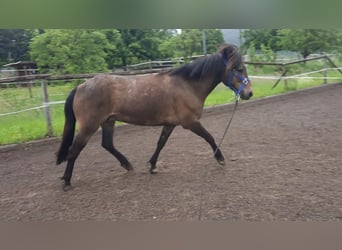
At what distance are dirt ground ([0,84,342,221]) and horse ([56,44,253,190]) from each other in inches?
10.8

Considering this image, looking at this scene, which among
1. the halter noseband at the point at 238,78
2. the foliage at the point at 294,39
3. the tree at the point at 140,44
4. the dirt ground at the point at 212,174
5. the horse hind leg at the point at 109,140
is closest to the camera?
the foliage at the point at 294,39

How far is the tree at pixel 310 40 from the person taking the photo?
3.65 ft

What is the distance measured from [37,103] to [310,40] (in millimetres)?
2122

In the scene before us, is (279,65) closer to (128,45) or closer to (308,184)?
(308,184)

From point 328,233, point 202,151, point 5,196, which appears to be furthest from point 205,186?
point 5,196

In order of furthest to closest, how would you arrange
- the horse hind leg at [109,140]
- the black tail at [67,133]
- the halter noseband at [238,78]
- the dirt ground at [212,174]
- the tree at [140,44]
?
1. the horse hind leg at [109,140]
2. the black tail at [67,133]
3. the halter noseband at [238,78]
4. the dirt ground at [212,174]
5. the tree at [140,44]

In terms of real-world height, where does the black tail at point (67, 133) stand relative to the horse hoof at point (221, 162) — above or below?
above

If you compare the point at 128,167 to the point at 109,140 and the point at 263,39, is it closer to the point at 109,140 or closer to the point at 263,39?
the point at 109,140

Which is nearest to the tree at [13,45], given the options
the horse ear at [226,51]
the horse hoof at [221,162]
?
the horse ear at [226,51]

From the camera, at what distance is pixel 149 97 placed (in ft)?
6.39

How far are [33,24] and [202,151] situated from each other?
2124mm

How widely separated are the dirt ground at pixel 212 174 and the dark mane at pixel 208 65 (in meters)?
0.67

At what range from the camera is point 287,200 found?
148 cm

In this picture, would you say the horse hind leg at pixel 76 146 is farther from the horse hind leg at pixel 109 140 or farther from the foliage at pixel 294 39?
the foliage at pixel 294 39
